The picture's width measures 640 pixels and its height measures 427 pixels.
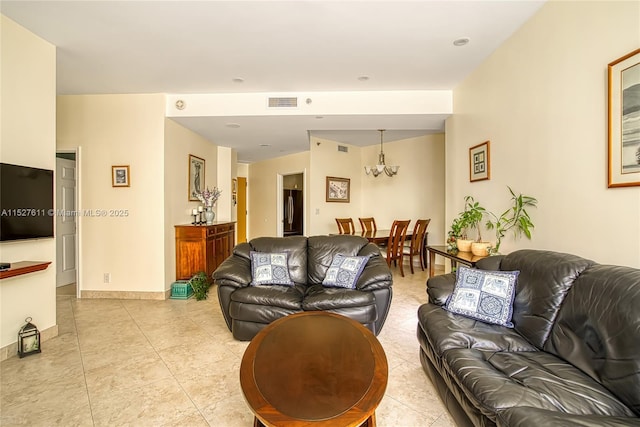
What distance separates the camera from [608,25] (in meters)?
1.79

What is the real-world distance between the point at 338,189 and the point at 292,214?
1838 mm

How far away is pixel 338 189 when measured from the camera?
634cm

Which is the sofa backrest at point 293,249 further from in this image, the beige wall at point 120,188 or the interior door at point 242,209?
the interior door at point 242,209

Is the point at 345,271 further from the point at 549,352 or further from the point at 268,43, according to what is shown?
the point at 268,43

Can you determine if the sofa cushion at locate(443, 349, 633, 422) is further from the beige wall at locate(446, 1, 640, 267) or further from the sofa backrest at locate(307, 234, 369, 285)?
the sofa backrest at locate(307, 234, 369, 285)

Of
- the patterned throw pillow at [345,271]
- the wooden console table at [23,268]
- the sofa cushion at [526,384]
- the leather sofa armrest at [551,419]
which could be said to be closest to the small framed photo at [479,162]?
the patterned throw pillow at [345,271]

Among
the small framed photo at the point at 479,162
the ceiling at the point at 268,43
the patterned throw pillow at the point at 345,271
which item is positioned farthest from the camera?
the small framed photo at the point at 479,162

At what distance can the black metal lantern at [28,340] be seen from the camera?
7.83 feet

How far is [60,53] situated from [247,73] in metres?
1.78

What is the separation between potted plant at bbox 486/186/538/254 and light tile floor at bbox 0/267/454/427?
1.27m

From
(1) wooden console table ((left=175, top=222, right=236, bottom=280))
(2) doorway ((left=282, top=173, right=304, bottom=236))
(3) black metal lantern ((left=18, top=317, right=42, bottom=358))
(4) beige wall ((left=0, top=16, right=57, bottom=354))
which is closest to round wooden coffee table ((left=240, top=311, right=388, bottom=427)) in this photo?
(3) black metal lantern ((left=18, top=317, right=42, bottom=358))

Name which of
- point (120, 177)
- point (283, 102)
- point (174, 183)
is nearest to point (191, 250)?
point (174, 183)

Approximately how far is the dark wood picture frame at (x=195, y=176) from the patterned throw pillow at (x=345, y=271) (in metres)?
2.93

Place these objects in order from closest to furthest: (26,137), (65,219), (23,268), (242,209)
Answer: (23,268) → (26,137) → (65,219) → (242,209)
